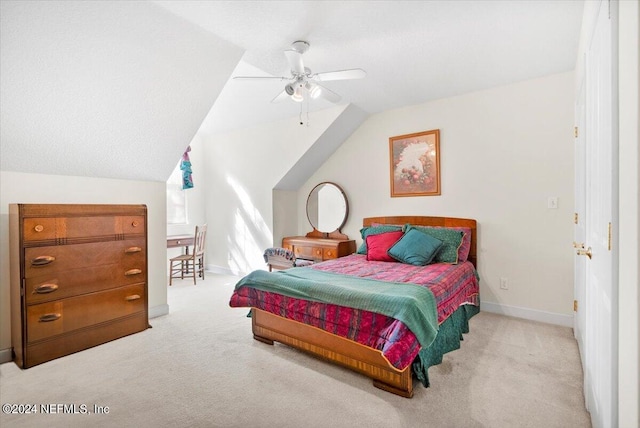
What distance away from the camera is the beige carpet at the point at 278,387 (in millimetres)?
1723


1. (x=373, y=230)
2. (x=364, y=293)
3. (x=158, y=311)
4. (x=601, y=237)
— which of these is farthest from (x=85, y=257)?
(x=601, y=237)

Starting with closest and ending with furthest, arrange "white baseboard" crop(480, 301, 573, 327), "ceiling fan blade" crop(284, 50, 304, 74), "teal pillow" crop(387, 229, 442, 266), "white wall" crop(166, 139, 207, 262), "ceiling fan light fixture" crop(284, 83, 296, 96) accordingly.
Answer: "ceiling fan blade" crop(284, 50, 304, 74) < "ceiling fan light fixture" crop(284, 83, 296, 96) < "white baseboard" crop(480, 301, 573, 327) < "teal pillow" crop(387, 229, 442, 266) < "white wall" crop(166, 139, 207, 262)

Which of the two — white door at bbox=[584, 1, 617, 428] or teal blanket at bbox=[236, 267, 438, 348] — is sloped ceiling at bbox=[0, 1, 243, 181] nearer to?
teal blanket at bbox=[236, 267, 438, 348]

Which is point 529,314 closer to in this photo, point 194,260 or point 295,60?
point 295,60

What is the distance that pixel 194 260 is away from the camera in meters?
4.73

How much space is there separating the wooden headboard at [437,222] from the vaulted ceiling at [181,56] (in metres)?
1.53

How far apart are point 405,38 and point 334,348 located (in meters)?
2.42

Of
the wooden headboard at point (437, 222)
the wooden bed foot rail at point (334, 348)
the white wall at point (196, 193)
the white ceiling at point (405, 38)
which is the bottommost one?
the wooden bed foot rail at point (334, 348)

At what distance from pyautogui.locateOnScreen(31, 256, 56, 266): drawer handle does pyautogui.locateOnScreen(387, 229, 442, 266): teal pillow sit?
3.02 meters

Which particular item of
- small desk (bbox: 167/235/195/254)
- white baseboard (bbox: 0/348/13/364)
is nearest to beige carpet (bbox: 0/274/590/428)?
white baseboard (bbox: 0/348/13/364)

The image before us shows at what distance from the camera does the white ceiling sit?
207cm

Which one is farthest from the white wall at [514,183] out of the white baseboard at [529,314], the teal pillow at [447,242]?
the teal pillow at [447,242]

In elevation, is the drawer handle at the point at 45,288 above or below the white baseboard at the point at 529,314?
above

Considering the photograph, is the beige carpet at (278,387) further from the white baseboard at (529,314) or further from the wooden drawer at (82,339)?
the white baseboard at (529,314)
